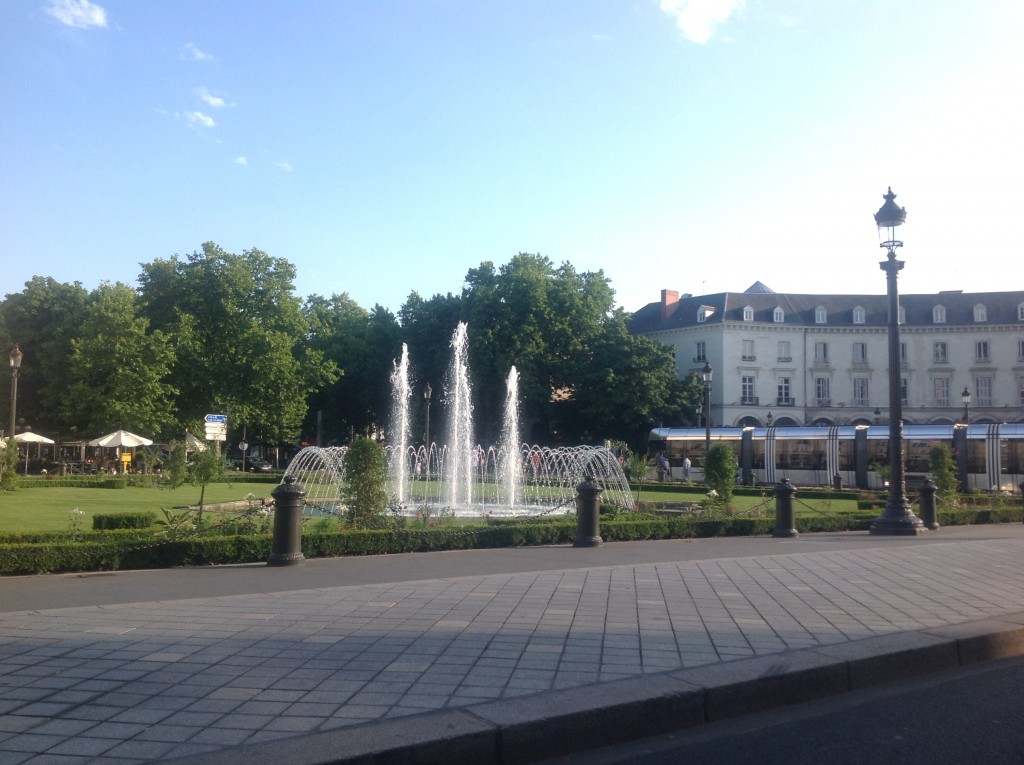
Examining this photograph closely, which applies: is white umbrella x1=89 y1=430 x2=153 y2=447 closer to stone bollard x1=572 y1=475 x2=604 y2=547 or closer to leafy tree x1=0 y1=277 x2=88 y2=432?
leafy tree x1=0 y1=277 x2=88 y2=432

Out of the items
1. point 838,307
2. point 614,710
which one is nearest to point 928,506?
point 614,710

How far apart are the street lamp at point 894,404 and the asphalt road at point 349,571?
1.79 m

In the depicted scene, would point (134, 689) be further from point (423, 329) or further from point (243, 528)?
point (423, 329)

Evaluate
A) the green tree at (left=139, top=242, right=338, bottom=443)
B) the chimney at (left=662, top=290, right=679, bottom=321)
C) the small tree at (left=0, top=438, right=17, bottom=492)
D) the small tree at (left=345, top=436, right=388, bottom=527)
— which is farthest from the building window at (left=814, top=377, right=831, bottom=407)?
the small tree at (left=345, top=436, right=388, bottom=527)

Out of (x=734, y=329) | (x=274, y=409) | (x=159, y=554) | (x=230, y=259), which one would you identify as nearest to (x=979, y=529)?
(x=159, y=554)

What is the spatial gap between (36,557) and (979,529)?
803 inches

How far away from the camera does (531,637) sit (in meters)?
7.31

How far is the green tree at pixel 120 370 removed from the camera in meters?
46.9

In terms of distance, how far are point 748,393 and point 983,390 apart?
60.1 ft

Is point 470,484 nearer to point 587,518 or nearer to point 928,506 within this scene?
point 587,518

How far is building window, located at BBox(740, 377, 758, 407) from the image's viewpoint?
70.6m

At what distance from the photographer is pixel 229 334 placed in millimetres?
51062

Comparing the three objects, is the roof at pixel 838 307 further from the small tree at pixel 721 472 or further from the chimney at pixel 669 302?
the small tree at pixel 721 472

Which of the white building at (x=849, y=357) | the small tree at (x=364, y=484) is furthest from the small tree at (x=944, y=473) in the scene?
the white building at (x=849, y=357)
